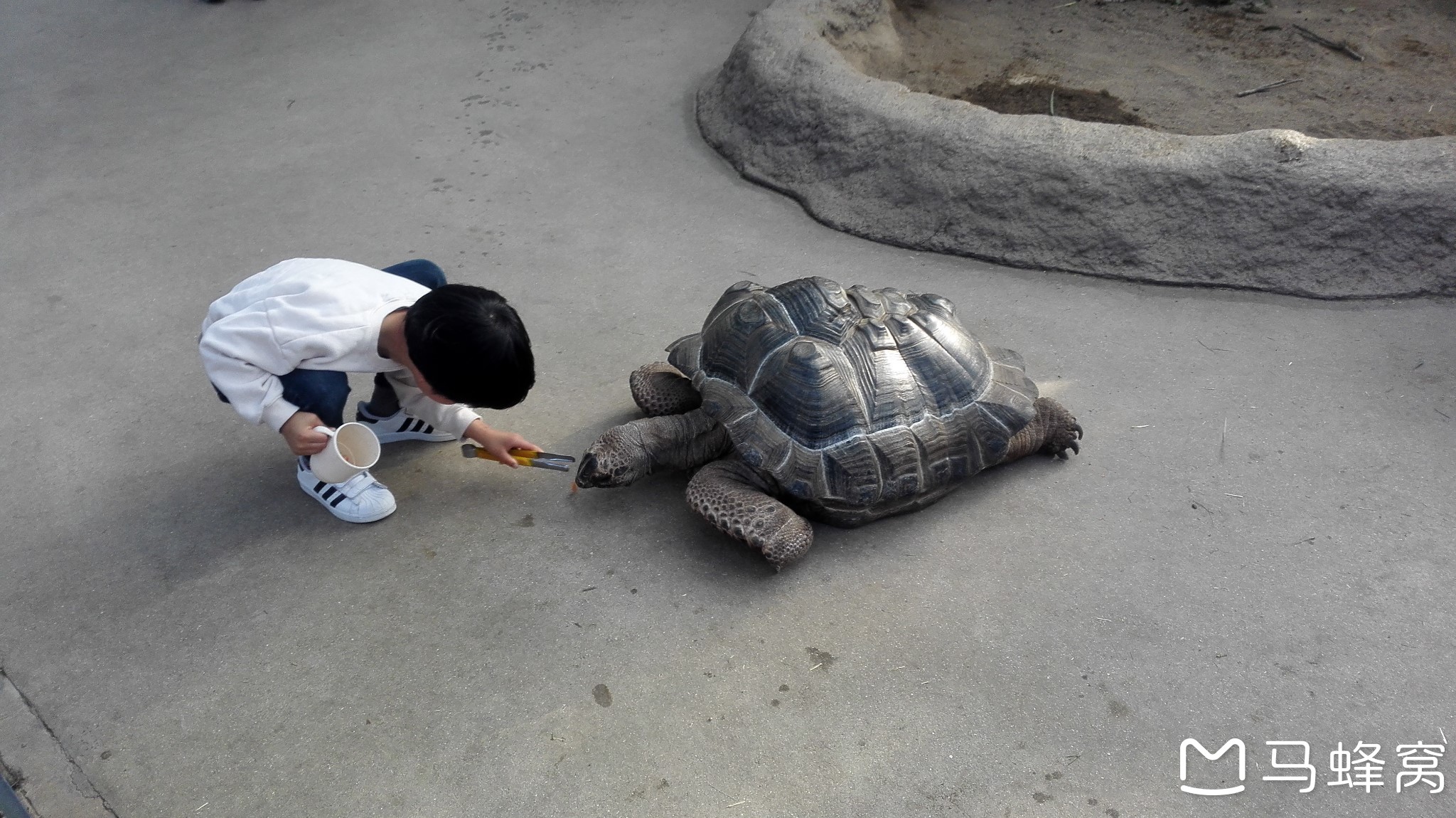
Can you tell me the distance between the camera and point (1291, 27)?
5402 millimetres

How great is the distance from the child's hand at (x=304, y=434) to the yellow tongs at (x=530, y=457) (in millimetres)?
394

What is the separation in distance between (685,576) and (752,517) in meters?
0.24

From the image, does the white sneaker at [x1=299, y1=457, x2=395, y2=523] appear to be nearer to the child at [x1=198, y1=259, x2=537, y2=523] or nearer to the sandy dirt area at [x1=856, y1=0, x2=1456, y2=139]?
the child at [x1=198, y1=259, x2=537, y2=523]

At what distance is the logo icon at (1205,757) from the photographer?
1960 mm

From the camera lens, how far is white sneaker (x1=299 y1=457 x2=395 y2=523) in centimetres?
255

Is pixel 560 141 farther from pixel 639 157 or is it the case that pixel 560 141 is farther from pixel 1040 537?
pixel 1040 537

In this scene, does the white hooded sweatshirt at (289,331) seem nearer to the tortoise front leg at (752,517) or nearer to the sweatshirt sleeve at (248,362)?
the sweatshirt sleeve at (248,362)

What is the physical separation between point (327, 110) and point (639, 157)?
1.79m

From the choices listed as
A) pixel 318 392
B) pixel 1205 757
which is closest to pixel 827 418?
pixel 1205 757

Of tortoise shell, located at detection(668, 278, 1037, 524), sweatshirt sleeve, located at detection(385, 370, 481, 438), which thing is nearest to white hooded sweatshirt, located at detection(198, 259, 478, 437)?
sweatshirt sleeve, located at detection(385, 370, 481, 438)

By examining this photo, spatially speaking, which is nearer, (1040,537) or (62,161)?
(1040,537)

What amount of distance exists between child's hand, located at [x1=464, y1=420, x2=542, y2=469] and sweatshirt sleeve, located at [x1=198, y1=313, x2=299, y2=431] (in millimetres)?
520

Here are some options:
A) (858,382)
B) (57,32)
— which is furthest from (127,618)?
(57,32)

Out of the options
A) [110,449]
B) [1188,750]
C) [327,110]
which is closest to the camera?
[1188,750]
